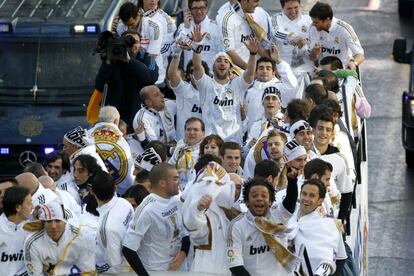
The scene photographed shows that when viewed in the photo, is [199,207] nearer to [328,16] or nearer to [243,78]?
[243,78]

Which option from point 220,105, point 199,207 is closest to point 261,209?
point 199,207

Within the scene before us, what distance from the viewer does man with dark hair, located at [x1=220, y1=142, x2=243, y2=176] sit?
1822 centimetres

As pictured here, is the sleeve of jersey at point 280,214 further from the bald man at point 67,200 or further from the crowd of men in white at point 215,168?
the bald man at point 67,200

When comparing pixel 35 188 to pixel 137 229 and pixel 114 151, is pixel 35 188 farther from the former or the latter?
pixel 114 151

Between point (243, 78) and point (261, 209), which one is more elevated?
point (243, 78)

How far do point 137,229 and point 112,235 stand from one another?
22 centimetres

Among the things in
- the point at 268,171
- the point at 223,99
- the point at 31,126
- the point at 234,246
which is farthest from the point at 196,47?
the point at 234,246

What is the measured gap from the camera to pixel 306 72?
22.3 meters

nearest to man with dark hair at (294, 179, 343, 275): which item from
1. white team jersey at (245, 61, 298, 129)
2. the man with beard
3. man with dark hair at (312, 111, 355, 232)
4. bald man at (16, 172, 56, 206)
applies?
man with dark hair at (312, 111, 355, 232)

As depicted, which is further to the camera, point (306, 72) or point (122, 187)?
point (306, 72)

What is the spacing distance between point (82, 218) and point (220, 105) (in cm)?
494

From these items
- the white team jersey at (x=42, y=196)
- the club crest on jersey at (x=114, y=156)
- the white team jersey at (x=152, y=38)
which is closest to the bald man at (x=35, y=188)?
the white team jersey at (x=42, y=196)

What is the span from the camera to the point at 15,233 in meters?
16.4

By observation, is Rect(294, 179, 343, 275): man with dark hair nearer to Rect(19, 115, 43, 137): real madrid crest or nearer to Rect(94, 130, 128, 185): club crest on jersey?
Rect(94, 130, 128, 185): club crest on jersey
